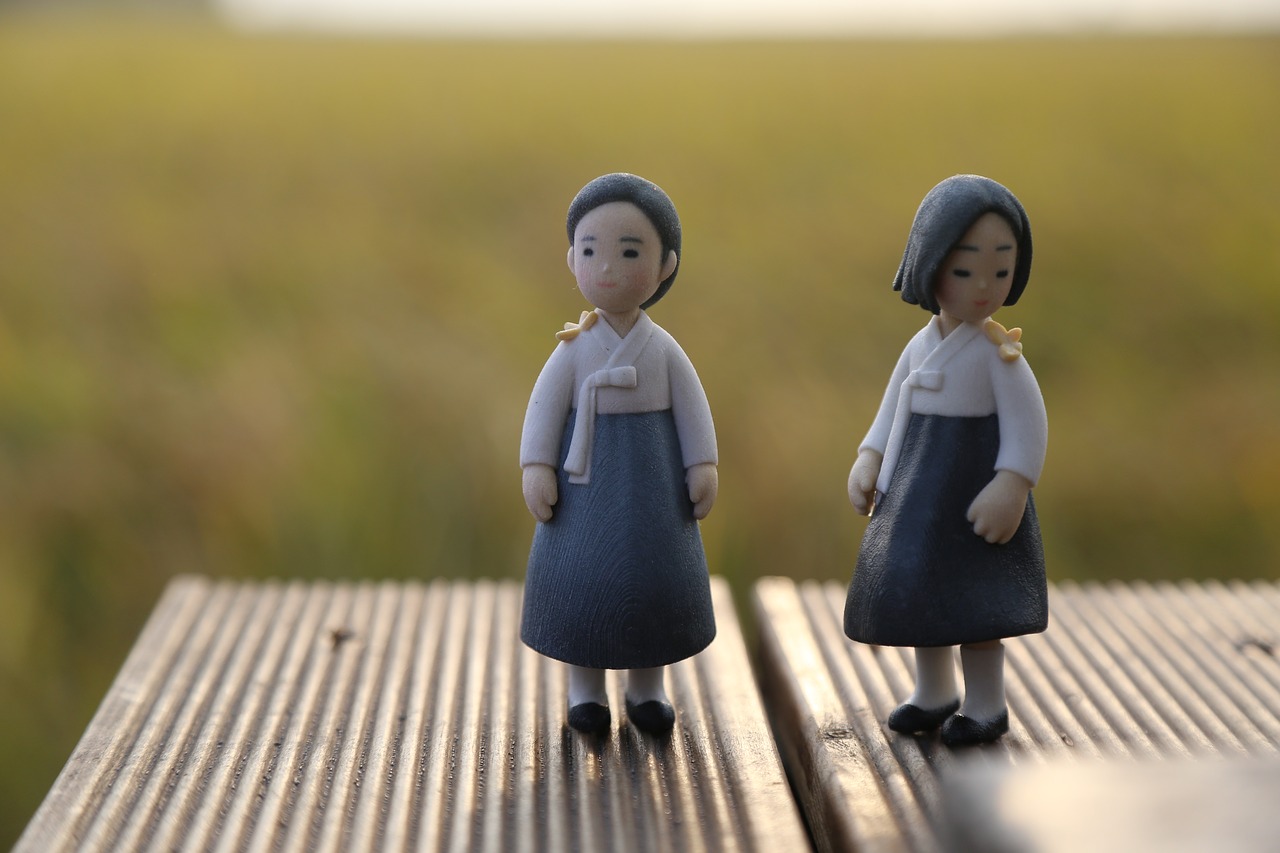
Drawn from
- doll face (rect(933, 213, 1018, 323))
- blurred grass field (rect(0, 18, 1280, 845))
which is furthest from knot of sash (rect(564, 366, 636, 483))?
blurred grass field (rect(0, 18, 1280, 845))

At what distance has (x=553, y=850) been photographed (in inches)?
43.4

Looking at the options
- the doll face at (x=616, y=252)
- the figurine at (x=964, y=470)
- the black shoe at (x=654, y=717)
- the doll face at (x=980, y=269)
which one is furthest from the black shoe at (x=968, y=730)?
the doll face at (x=616, y=252)

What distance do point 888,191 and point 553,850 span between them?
6.68 ft

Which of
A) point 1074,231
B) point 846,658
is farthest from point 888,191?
point 846,658

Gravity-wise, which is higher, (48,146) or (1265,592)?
(48,146)

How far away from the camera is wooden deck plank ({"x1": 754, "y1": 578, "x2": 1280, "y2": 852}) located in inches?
47.6

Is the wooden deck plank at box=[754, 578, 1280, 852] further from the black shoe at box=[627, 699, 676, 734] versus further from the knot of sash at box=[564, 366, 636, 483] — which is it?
the knot of sash at box=[564, 366, 636, 483]

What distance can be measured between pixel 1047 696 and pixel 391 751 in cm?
75

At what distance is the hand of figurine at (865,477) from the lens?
53.0 inches

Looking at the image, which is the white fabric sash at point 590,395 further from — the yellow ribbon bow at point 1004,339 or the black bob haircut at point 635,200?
the yellow ribbon bow at point 1004,339

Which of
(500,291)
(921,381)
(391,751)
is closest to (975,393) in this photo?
(921,381)

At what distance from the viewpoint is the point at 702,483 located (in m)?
1.33

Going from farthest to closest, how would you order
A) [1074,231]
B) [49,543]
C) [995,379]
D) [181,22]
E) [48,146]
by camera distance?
[181,22]
[48,146]
[1074,231]
[49,543]
[995,379]

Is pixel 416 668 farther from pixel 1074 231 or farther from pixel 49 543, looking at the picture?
pixel 1074 231
